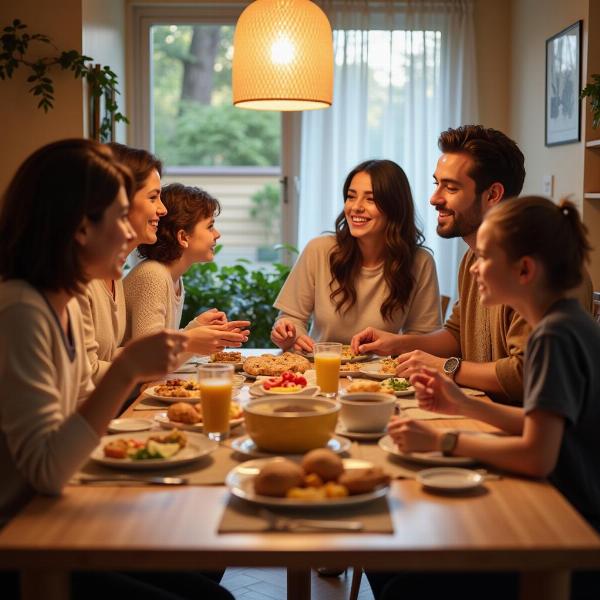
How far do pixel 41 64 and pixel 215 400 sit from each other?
8.98 feet

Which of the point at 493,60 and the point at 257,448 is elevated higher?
the point at 493,60

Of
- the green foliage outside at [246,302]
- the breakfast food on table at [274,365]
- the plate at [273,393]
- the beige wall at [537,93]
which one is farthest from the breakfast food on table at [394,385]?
the green foliage outside at [246,302]

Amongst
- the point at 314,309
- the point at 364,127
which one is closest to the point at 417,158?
the point at 364,127

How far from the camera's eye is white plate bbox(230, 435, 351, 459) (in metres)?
1.55

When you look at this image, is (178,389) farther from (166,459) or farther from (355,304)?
(355,304)

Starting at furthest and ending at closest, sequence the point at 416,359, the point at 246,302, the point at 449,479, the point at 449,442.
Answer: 1. the point at 246,302
2. the point at 416,359
3. the point at 449,442
4. the point at 449,479

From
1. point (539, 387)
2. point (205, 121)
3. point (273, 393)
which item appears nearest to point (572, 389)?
point (539, 387)

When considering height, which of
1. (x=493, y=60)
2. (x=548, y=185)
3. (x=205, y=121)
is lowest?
(x=548, y=185)

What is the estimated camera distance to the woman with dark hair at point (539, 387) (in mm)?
1452

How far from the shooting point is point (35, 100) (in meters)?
4.00

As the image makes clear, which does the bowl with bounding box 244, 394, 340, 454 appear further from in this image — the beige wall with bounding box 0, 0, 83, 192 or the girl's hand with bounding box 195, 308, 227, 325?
the beige wall with bounding box 0, 0, 83, 192

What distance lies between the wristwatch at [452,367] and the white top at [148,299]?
2.91 ft

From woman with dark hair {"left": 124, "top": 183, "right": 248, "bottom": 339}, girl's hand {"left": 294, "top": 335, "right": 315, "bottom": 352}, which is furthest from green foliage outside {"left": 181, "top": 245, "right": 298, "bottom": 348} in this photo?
girl's hand {"left": 294, "top": 335, "right": 315, "bottom": 352}

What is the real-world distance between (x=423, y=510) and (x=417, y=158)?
157 inches
